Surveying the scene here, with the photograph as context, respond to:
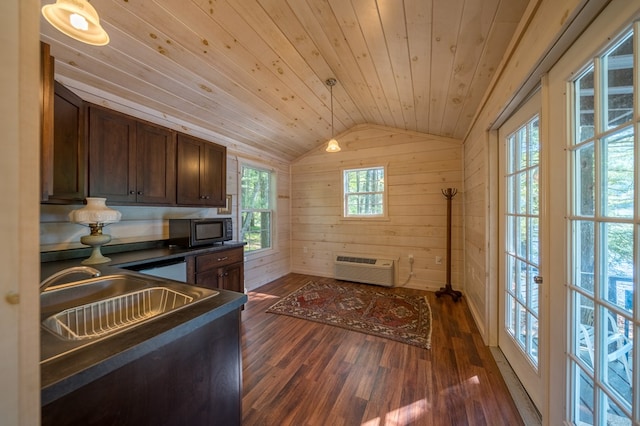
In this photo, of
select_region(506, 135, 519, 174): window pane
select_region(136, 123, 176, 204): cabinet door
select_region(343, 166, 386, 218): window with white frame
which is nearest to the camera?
select_region(506, 135, 519, 174): window pane

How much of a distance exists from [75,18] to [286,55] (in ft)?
4.83

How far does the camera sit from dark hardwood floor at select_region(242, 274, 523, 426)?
1465 millimetres

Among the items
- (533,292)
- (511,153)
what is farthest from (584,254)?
(511,153)

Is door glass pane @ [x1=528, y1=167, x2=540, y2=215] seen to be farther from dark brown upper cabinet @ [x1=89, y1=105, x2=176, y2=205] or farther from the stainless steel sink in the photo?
dark brown upper cabinet @ [x1=89, y1=105, x2=176, y2=205]

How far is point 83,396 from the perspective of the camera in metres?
0.59

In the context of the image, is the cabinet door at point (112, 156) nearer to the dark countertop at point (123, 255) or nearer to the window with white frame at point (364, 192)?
the dark countertop at point (123, 255)

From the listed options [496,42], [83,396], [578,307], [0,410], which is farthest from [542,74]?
[83,396]

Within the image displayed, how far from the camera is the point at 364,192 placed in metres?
4.19

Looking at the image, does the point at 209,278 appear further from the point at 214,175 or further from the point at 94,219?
the point at 214,175

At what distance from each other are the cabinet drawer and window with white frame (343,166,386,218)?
209cm

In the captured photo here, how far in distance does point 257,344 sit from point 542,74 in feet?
9.18

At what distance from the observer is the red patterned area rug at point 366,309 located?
2432 mm

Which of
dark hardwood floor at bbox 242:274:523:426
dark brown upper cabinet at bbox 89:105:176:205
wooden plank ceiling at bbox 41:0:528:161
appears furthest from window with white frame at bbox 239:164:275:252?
dark hardwood floor at bbox 242:274:523:426

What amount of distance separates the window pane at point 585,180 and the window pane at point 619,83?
0.45 feet
